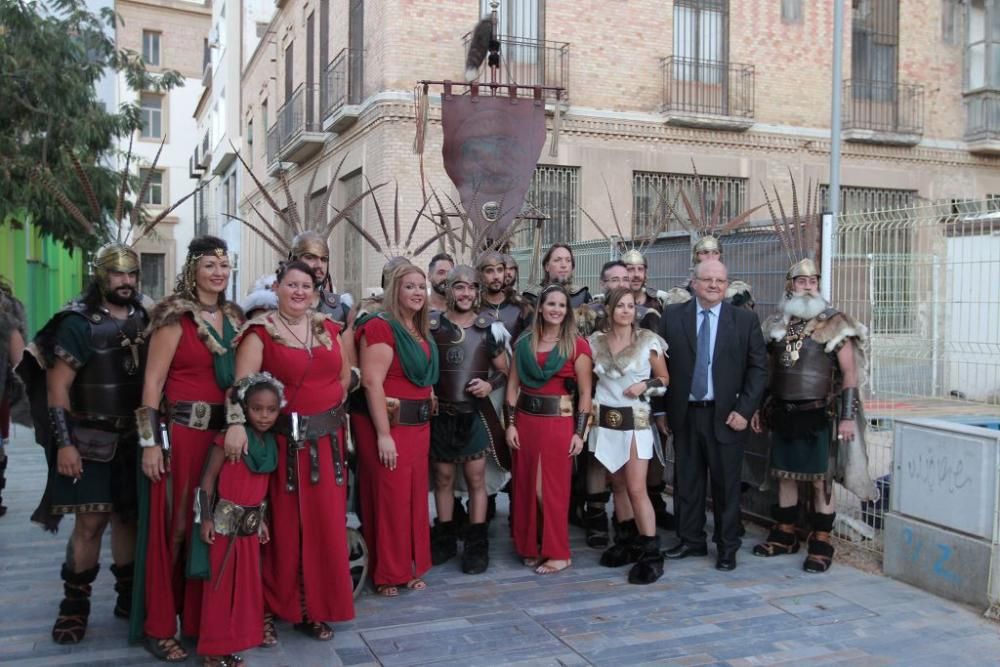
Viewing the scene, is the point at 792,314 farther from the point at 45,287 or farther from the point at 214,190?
the point at 214,190

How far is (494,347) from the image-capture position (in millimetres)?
5332

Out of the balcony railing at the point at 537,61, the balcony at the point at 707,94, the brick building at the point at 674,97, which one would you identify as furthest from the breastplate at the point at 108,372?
the balcony at the point at 707,94

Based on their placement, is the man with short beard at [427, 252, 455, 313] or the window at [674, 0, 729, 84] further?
the window at [674, 0, 729, 84]

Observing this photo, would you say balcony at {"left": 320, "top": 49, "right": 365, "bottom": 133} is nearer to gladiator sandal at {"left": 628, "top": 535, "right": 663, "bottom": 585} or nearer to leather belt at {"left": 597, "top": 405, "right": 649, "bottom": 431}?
leather belt at {"left": 597, "top": 405, "right": 649, "bottom": 431}

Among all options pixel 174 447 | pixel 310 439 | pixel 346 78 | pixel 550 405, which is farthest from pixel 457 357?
pixel 346 78

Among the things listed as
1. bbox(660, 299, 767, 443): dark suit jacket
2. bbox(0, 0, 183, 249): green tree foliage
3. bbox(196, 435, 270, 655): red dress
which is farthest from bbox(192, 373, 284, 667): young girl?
bbox(0, 0, 183, 249): green tree foliage

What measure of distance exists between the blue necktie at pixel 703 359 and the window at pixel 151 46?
39742mm

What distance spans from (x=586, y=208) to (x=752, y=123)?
12.1 feet

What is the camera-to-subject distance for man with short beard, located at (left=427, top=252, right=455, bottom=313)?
215 inches

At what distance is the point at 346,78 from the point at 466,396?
12765 millimetres

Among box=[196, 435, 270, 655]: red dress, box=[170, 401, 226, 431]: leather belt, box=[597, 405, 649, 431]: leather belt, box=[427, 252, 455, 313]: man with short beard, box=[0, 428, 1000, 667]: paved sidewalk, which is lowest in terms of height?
box=[0, 428, 1000, 667]: paved sidewalk

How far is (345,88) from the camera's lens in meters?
16.8

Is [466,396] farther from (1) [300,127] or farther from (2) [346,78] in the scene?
(1) [300,127]

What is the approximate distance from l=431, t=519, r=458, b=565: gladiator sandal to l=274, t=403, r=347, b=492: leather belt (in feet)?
4.89
